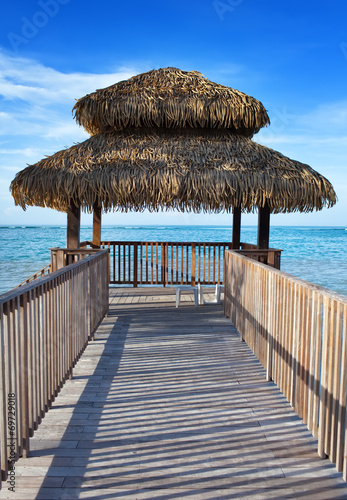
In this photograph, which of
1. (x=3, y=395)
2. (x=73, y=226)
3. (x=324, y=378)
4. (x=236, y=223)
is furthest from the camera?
(x=236, y=223)

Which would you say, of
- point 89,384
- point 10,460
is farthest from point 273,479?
point 89,384

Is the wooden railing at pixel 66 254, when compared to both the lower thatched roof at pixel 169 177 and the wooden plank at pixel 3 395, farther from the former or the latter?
the wooden plank at pixel 3 395

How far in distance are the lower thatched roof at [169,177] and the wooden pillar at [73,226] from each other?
0.17m

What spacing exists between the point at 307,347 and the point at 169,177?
5075 mm

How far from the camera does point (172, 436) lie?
2605 mm

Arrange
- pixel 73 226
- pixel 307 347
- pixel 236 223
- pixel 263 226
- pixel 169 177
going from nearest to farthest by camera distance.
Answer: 1. pixel 307 347
2. pixel 169 177
3. pixel 73 226
4. pixel 263 226
5. pixel 236 223

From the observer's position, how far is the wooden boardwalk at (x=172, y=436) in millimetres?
2039

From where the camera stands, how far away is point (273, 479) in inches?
83.0

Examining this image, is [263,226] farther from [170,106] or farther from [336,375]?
[336,375]

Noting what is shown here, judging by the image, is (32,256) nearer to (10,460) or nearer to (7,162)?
(10,460)

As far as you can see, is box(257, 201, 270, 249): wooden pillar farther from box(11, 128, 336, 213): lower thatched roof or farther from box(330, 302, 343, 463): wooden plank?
box(330, 302, 343, 463): wooden plank

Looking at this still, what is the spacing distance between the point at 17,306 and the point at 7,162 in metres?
63.2

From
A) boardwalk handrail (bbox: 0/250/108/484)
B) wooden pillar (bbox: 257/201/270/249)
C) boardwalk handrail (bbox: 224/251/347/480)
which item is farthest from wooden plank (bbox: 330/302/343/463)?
wooden pillar (bbox: 257/201/270/249)

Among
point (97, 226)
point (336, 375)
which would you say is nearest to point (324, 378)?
point (336, 375)
